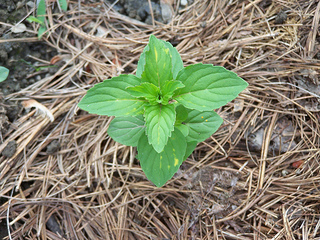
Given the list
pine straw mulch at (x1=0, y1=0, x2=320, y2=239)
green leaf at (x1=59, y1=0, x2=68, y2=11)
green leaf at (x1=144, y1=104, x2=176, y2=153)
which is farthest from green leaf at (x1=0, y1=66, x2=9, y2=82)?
green leaf at (x1=144, y1=104, x2=176, y2=153)

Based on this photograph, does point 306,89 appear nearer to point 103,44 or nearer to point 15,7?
point 103,44

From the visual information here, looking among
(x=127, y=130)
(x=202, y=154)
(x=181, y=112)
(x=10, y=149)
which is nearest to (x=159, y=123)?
(x=181, y=112)

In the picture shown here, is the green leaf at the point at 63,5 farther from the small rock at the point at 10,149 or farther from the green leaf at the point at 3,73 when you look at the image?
the small rock at the point at 10,149

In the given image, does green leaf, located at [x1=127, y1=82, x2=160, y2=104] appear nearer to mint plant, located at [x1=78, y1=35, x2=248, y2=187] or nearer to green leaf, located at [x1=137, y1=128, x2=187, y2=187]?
mint plant, located at [x1=78, y1=35, x2=248, y2=187]

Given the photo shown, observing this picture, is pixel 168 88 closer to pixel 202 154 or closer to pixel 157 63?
pixel 157 63

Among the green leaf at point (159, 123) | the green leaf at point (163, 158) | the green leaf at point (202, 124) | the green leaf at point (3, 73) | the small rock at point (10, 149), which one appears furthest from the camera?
the green leaf at point (3, 73)

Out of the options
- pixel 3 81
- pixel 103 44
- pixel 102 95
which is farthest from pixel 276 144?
pixel 3 81

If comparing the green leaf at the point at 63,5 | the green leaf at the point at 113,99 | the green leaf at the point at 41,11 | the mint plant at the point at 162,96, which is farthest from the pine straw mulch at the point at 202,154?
the green leaf at the point at 113,99
